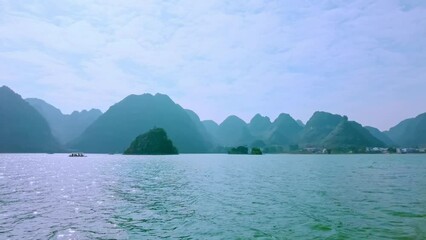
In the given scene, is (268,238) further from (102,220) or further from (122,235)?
(102,220)

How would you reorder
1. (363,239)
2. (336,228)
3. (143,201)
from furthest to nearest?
(143,201) → (336,228) → (363,239)

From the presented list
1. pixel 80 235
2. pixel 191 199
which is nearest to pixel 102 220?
pixel 80 235

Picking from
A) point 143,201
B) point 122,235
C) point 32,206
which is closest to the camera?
point 122,235

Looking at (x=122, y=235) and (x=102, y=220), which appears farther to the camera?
(x=102, y=220)

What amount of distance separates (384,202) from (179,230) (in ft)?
86.9

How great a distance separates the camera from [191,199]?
1677 inches

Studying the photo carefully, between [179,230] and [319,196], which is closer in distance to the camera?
[179,230]

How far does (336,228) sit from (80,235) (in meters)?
20.1

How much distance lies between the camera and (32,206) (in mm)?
36500

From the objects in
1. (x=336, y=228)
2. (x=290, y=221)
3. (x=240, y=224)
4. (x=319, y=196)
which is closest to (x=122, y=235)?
(x=240, y=224)

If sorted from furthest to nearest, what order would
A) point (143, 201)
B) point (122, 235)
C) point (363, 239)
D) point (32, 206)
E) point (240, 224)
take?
point (143, 201) < point (32, 206) < point (240, 224) < point (122, 235) < point (363, 239)

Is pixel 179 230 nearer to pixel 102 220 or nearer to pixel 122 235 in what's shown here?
pixel 122 235

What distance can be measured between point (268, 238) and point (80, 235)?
14186mm

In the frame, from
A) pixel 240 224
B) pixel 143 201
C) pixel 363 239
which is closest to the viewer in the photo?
pixel 363 239
